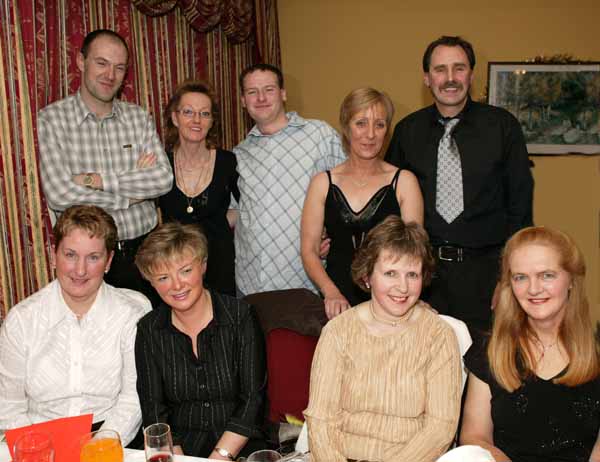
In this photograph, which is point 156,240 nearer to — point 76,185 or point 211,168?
point 76,185

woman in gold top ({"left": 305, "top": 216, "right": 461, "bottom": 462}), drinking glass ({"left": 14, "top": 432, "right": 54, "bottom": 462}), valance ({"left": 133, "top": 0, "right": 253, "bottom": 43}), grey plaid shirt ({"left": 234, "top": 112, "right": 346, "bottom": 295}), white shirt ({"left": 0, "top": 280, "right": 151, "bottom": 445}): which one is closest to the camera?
drinking glass ({"left": 14, "top": 432, "right": 54, "bottom": 462})

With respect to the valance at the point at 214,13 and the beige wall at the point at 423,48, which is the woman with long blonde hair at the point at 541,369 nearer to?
the valance at the point at 214,13

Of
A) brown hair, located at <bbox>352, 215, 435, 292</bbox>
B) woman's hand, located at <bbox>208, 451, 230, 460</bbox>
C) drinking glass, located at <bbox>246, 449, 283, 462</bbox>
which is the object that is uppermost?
brown hair, located at <bbox>352, 215, 435, 292</bbox>

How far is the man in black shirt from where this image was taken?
2.83 metres

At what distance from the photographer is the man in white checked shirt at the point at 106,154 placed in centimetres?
249

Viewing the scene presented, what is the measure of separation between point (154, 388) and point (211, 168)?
1.23 m

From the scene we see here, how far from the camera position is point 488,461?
1.31 meters

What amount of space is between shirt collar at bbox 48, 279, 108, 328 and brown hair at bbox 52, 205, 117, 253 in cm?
17

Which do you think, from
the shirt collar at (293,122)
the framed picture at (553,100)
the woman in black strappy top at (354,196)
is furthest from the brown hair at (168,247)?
the framed picture at (553,100)

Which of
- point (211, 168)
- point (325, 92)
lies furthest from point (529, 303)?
point (325, 92)

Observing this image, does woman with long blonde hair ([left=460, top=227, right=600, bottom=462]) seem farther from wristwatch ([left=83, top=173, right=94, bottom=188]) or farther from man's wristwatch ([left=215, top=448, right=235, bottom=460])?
wristwatch ([left=83, top=173, right=94, bottom=188])

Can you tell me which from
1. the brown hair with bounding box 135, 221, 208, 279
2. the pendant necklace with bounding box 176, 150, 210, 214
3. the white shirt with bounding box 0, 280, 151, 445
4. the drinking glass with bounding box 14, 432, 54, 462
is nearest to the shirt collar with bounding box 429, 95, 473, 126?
the pendant necklace with bounding box 176, 150, 210, 214

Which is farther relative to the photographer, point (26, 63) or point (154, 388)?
point (26, 63)

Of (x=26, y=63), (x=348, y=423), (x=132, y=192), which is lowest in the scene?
(x=348, y=423)
